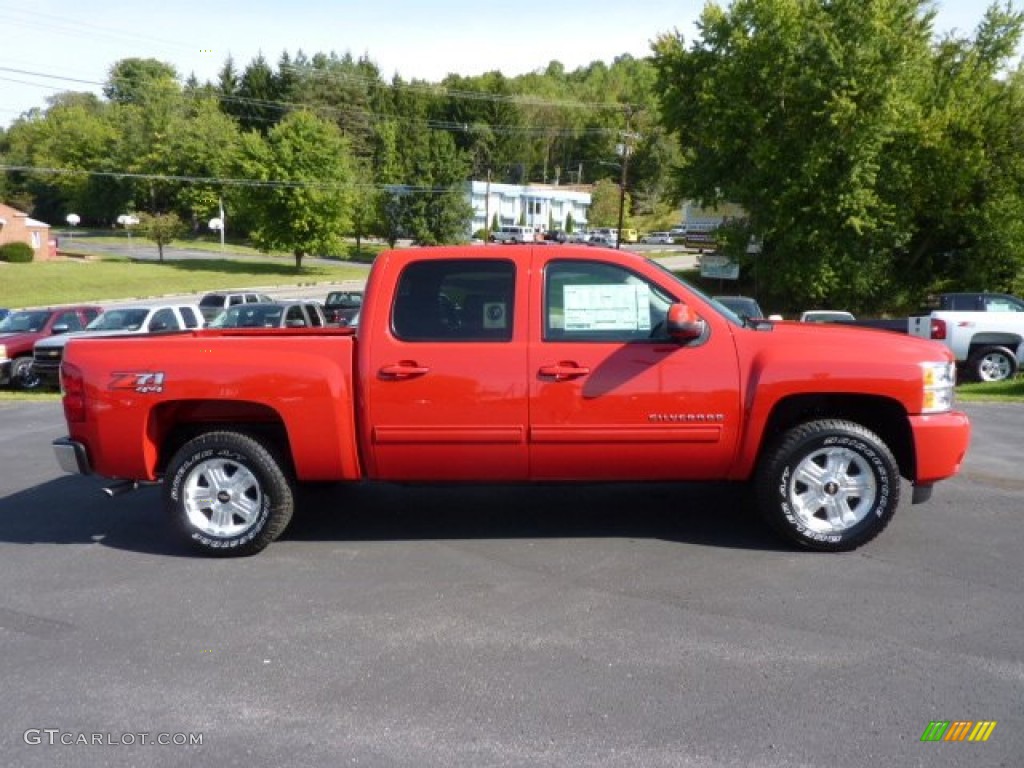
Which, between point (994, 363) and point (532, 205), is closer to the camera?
point (994, 363)

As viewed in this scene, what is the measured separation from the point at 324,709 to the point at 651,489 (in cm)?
387

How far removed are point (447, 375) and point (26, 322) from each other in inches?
635

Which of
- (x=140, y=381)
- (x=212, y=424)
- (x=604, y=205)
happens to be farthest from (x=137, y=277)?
(x=140, y=381)

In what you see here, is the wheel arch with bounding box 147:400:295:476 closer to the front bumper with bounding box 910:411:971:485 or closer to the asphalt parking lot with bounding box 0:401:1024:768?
the asphalt parking lot with bounding box 0:401:1024:768

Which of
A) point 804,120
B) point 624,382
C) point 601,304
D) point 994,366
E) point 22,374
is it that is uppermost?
Result: point 804,120

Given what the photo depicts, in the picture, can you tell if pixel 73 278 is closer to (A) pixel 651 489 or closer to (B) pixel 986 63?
(B) pixel 986 63

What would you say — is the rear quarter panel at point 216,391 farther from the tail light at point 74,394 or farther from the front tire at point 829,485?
the front tire at point 829,485

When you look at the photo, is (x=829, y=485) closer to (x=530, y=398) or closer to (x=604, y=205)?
(x=530, y=398)

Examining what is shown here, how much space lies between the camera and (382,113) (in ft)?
→ 325

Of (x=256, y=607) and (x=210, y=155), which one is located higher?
(x=210, y=155)

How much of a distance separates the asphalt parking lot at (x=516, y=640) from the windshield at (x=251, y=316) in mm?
11369

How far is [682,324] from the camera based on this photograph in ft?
16.3

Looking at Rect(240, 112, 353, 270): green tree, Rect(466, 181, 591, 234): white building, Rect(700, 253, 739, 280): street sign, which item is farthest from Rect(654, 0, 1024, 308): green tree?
Rect(466, 181, 591, 234): white building

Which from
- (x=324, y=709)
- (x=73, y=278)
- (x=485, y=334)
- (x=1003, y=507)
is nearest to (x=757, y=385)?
(x=485, y=334)
